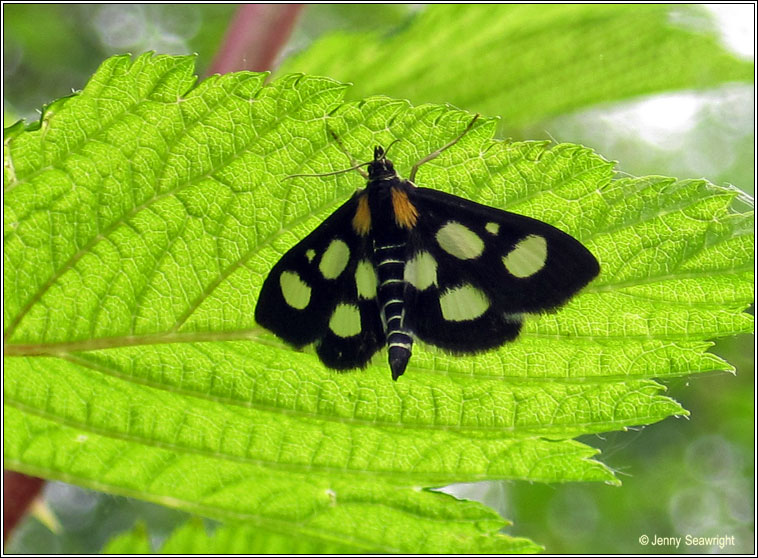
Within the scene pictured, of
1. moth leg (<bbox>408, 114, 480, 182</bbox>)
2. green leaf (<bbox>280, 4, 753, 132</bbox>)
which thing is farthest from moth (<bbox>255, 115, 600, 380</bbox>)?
green leaf (<bbox>280, 4, 753, 132</bbox>)

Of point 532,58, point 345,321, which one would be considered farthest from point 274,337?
point 532,58

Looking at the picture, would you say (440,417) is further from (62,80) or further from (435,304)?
(62,80)

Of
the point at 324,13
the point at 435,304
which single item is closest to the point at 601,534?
the point at 324,13

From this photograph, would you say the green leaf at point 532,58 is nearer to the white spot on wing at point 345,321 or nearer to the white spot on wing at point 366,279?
the white spot on wing at point 366,279

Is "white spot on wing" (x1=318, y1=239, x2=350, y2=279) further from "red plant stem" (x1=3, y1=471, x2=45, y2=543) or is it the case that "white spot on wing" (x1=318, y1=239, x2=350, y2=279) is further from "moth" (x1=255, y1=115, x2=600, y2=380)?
"red plant stem" (x1=3, y1=471, x2=45, y2=543)

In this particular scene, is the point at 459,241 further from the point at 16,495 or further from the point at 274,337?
the point at 16,495

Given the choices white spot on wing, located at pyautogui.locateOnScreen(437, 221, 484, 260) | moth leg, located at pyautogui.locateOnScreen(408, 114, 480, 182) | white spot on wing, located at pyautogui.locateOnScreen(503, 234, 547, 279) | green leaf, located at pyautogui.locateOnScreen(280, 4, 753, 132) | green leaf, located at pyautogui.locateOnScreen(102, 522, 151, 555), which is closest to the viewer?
moth leg, located at pyautogui.locateOnScreen(408, 114, 480, 182)
